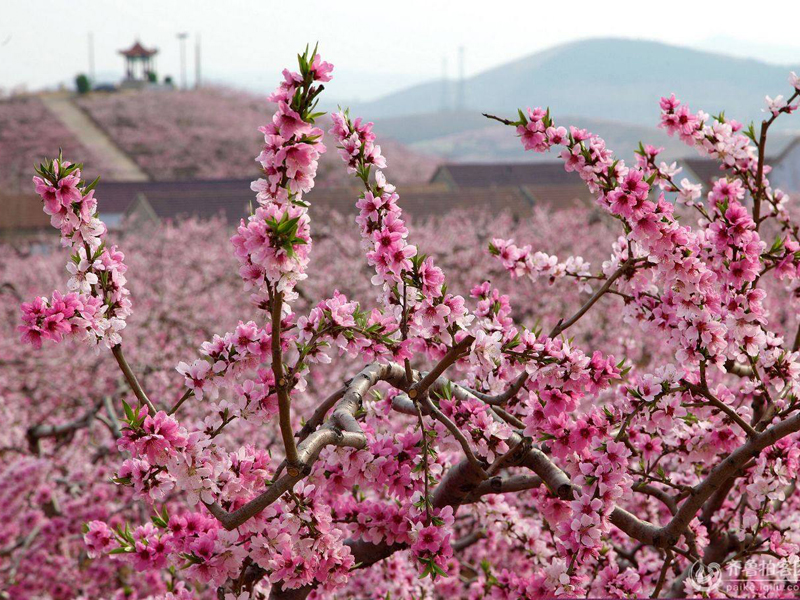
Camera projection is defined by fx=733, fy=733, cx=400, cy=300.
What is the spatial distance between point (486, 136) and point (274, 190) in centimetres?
15123

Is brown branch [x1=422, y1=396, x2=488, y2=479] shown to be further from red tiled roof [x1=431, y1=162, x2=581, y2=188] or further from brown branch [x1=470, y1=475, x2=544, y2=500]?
red tiled roof [x1=431, y1=162, x2=581, y2=188]

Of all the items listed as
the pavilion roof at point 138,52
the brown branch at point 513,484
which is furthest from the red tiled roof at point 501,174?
the pavilion roof at point 138,52

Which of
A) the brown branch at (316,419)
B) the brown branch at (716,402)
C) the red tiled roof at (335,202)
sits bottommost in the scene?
the red tiled roof at (335,202)

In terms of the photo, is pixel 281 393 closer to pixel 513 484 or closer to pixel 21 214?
pixel 513 484

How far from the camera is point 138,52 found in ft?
277

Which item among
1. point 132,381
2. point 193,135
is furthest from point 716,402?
point 193,135

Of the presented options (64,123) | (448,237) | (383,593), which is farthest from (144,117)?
(383,593)

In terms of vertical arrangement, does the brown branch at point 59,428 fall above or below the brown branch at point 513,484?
below

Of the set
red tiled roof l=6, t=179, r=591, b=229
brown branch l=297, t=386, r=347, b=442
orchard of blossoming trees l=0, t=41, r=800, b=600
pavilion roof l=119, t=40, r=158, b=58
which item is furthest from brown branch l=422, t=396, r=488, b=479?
pavilion roof l=119, t=40, r=158, b=58

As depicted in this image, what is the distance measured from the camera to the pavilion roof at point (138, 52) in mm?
84188

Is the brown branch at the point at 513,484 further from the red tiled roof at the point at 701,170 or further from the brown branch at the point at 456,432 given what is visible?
the red tiled roof at the point at 701,170

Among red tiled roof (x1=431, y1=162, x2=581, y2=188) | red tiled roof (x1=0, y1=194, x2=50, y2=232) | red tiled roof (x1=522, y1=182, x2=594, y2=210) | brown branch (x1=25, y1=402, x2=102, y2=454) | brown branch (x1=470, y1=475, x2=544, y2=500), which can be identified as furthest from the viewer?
red tiled roof (x1=431, y1=162, x2=581, y2=188)

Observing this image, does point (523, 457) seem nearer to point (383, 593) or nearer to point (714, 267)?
point (714, 267)

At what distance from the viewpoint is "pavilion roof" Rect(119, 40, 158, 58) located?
276 ft
